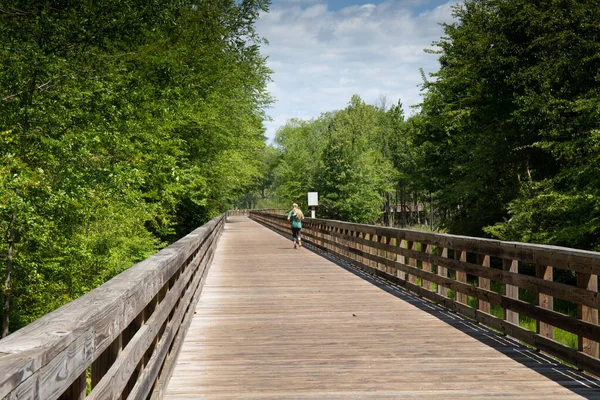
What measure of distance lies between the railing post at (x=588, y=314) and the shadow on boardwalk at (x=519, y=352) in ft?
0.77

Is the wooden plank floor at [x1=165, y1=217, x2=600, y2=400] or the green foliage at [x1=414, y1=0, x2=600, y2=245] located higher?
the green foliage at [x1=414, y1=0, x2=600, y2=245]

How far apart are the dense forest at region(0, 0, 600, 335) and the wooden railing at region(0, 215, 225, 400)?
27.2 feet

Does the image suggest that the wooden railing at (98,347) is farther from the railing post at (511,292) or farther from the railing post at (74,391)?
the railing post at (511,292)

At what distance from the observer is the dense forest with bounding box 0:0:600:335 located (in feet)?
47.1

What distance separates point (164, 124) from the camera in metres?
20.8

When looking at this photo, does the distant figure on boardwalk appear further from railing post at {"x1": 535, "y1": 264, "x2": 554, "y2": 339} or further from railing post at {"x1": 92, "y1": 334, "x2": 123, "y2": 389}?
railing post at {"x1": 92, "y1": 334, "x2": 123, "y2": 389}

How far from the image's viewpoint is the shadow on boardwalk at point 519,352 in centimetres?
528

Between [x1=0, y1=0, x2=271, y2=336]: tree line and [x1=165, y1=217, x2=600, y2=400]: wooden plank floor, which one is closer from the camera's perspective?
[x1=165, y1=217, x2=600, y2=400]: wooden plank floor

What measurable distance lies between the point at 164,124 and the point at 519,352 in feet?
53.7

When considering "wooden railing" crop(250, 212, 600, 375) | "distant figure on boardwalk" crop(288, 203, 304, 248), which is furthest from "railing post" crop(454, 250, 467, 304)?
"distant figure on boardwalk" crop(288, 203, 304, 248)

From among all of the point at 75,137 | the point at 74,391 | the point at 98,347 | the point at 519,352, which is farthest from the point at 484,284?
the point at 75,137

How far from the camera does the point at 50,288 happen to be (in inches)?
689

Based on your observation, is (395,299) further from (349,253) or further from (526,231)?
(526,231)

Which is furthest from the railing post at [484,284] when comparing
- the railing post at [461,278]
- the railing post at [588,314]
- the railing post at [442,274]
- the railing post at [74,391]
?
the railing post at [74,391]
